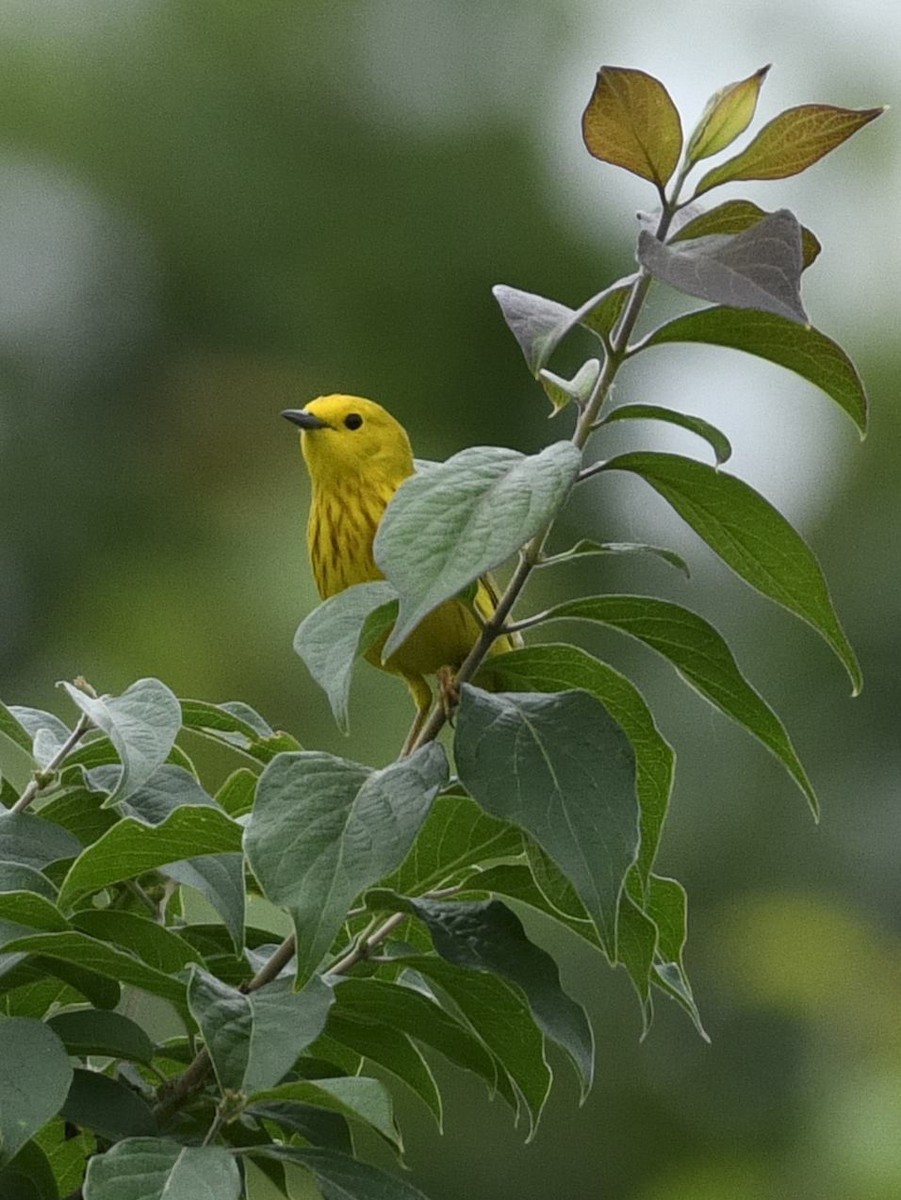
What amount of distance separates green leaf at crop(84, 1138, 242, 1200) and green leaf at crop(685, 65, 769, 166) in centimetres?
52

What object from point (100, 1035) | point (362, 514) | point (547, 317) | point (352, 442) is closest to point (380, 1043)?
point (100, 1035)

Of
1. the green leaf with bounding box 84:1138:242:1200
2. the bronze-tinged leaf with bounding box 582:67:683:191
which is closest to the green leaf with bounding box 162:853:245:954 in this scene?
the green leaf with bounding box 84:1138:242:1200

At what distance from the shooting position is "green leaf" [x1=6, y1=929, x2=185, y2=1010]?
2.45 feet

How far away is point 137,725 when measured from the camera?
81 centimetres

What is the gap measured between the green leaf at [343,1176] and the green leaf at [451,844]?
0.14 metres

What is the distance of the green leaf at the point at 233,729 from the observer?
3.09ft

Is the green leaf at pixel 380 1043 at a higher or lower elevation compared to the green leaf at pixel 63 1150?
higher

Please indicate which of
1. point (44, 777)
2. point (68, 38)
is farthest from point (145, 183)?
point (44, 777)

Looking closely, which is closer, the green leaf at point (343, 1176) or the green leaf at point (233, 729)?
the green leaf at point (343, 1176)

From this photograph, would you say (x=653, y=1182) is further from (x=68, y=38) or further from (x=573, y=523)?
(x=68, y=38)

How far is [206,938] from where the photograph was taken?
0.90 m

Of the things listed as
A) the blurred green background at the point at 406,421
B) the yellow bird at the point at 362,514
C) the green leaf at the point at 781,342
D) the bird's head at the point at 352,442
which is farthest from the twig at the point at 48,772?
the blurred green background at the point at 406,421

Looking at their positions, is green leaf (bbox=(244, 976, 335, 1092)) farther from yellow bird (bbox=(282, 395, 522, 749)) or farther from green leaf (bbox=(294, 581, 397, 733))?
yellow bird (bbox=(282, 395, 522, 749))

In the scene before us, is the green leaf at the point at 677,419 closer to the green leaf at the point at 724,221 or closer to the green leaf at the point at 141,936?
the green leaf at the point at 724,221
